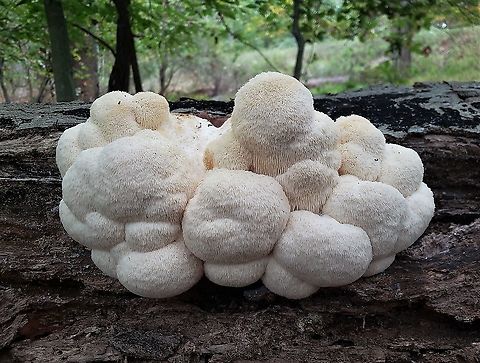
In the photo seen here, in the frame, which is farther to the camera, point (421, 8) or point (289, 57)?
point (289, 57)

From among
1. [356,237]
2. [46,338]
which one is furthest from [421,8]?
[46,338]

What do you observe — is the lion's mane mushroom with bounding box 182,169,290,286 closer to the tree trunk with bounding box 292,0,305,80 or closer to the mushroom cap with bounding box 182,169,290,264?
the mushroom cap with bounding box 182,169,290,264

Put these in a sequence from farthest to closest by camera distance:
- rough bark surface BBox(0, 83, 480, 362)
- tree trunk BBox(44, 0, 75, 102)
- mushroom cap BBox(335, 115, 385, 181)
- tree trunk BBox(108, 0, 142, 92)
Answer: tree trunk BBox(108, 0, 142, 92), tree trunk BBox(44, 0, 75, 102), rough bark surface BBox(0, 83, 480, 362), mushroom cap BBox(335, 115, 385, 181)

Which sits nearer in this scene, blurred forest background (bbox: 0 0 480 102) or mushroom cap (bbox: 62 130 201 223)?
mushroom cap (bbox: 62 130 201 223)

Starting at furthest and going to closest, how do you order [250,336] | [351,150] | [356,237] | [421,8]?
[421,8] < [250,336] < [351,150] < [356,237]

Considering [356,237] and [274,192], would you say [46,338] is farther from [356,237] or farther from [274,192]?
[356,237]

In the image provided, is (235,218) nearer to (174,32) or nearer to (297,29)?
(297,29)

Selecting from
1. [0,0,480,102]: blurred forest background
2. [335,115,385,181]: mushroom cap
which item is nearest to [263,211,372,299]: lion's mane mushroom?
[335,115,385,181]: mushroom cap
